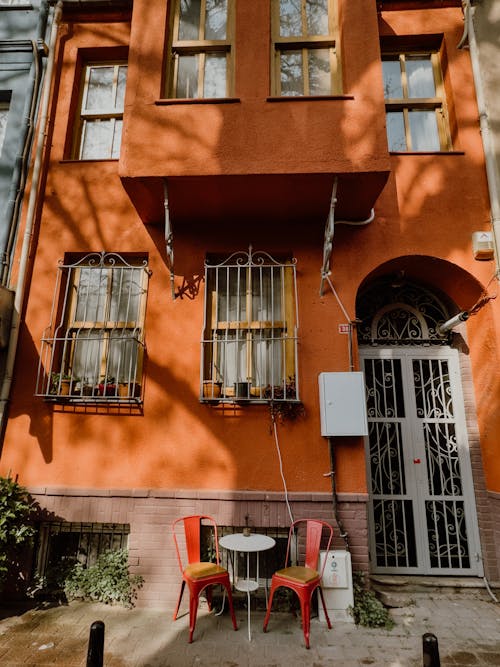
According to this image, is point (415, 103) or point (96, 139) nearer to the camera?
point (415, 103)

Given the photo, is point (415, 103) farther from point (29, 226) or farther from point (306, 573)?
point (306, 573)

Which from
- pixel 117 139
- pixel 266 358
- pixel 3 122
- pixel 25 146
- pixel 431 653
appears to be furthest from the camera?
pixel 3 122

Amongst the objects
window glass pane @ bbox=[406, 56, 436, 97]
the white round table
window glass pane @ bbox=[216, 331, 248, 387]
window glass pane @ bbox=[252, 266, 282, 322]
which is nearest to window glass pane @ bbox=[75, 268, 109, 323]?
window glass pane @ bbox=[216, 331, 248, 387]

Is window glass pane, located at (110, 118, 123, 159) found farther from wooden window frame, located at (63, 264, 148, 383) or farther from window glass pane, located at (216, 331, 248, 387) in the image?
window glass pane, located at (216, 331, 248, 387)

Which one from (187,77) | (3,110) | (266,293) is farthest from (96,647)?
(3,110)

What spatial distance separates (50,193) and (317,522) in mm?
5463

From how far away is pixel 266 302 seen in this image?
5.45m

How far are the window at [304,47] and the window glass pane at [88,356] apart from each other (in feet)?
13.1

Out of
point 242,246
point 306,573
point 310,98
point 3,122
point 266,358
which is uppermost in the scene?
point 3,122

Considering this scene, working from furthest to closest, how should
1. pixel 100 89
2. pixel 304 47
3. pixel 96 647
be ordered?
pixel 100 89, pixel 304 47, pixel 96 647

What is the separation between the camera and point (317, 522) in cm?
441

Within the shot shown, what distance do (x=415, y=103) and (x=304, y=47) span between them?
72.6 inches

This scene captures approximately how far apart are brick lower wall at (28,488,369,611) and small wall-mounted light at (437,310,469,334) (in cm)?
249

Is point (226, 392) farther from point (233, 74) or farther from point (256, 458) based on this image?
point (233, 74)
